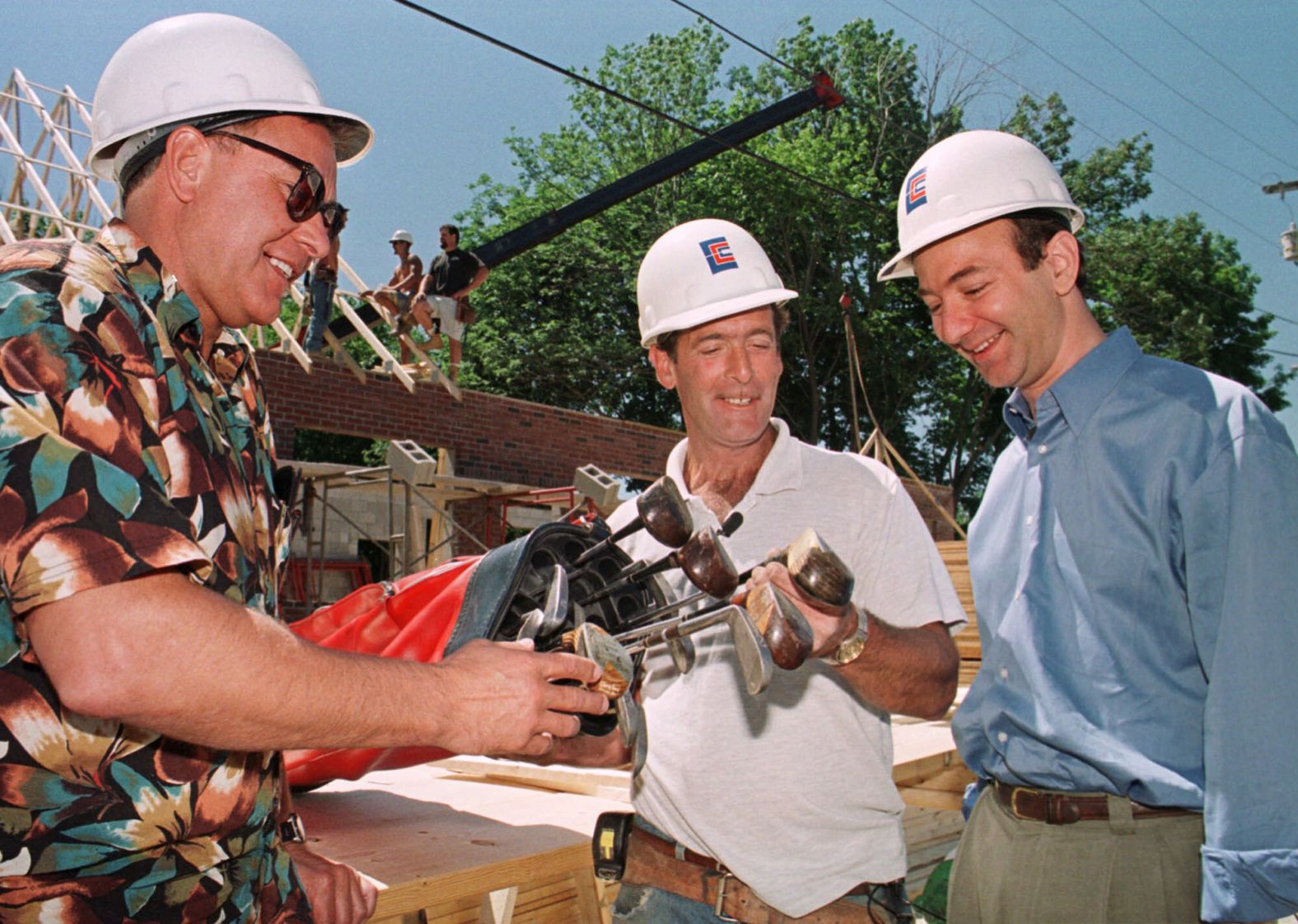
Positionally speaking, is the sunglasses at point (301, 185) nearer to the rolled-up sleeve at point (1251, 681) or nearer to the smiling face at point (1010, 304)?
the smiling face at point (1010, 304)

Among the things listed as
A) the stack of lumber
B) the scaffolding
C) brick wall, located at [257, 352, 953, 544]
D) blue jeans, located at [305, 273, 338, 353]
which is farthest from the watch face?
blue jeans, located at [305, 273, 338, 353]

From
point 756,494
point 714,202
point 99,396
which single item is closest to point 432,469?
point 756,494

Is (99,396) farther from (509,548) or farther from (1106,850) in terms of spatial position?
(1106,850)

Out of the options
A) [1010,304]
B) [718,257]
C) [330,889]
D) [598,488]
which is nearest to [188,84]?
[718,257]

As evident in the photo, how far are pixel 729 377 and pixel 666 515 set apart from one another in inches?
35.3

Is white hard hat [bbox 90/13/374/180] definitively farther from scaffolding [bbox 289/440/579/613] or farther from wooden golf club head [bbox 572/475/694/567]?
scaffolding [bbox 289/440/579/613]

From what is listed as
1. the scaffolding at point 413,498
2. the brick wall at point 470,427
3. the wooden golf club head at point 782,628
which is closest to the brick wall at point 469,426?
the brick wall at point 470,427

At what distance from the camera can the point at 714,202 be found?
106ft

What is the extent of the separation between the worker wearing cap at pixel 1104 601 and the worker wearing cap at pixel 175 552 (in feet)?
3.43

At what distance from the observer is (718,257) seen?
2.82m

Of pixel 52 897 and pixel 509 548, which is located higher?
pixel 509 548

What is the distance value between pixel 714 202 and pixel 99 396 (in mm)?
32043

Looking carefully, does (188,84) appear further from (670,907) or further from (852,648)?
(670,907)

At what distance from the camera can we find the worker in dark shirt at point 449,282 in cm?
1798
